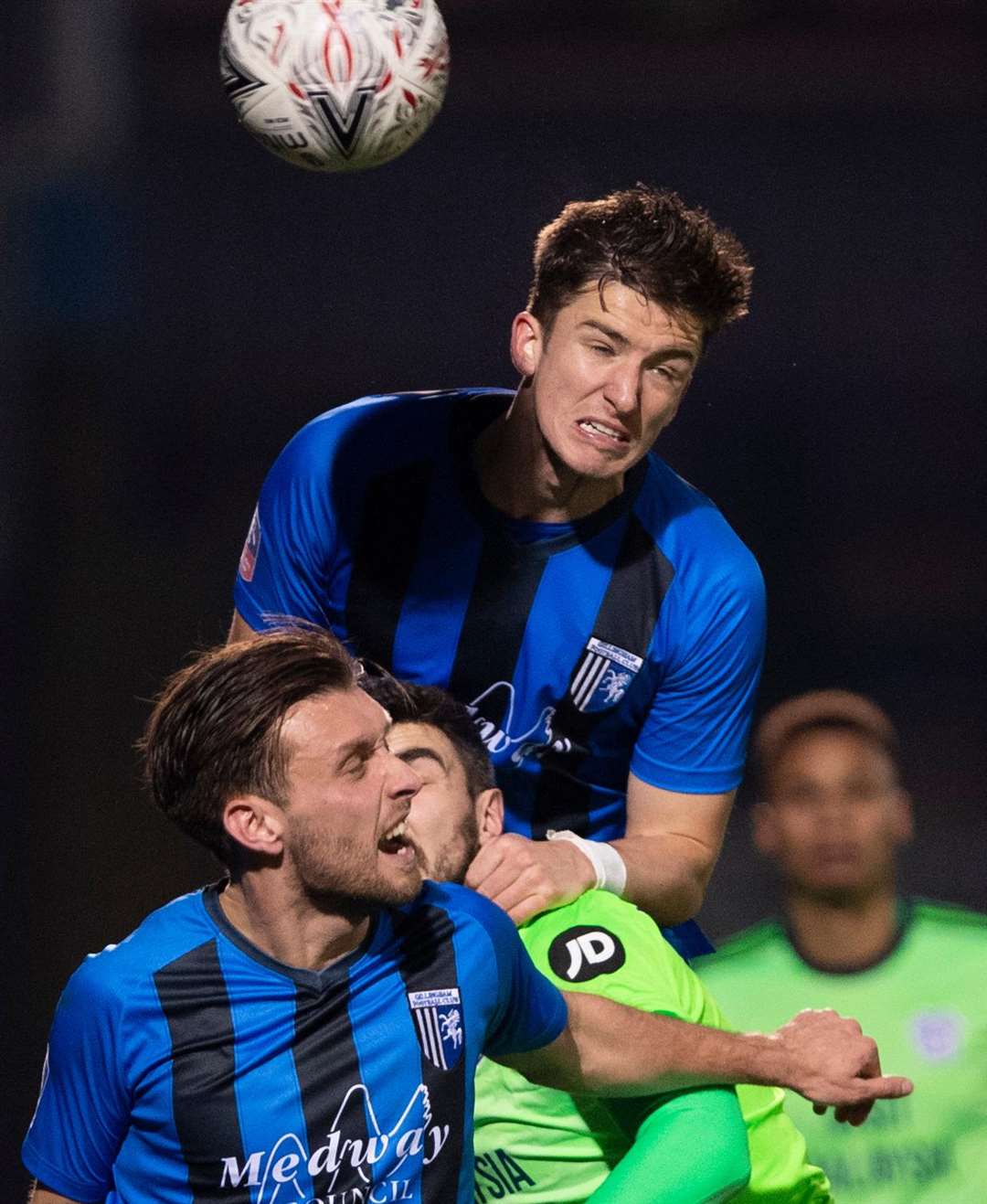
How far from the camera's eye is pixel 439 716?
2.66m

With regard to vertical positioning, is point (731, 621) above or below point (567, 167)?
below

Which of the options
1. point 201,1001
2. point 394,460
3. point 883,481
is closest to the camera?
point 201,1001

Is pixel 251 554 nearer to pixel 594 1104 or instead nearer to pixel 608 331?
pixel 608 331

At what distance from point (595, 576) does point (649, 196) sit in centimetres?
A: 59

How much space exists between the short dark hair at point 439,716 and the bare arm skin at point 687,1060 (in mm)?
454

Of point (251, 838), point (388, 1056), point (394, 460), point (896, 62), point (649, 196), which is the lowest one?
point (388, 1056)

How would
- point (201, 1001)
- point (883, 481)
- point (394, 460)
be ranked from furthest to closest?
1. point (883, 481)
2. point (394, 460)
3. point (201, 1001)

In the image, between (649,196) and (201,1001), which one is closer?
(201,1001)

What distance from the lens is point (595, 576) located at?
287cm

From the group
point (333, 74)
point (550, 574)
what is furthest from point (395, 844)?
point (333, 74)

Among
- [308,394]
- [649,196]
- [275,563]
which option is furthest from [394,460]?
[308,394]

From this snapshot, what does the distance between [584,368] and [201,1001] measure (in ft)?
3.70

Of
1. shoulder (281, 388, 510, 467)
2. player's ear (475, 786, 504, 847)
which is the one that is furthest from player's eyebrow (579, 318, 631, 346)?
player's ear (475, 786, 504, 847)

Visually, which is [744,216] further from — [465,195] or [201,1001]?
[201,1001]
